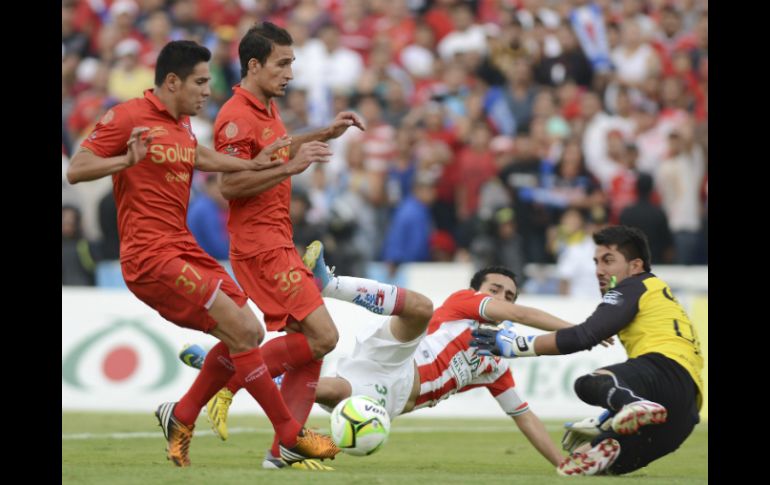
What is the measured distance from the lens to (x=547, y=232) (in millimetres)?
18188

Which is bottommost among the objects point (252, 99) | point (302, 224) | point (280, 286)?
point (302, 224)

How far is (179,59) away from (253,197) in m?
1.02

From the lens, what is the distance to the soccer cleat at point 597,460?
873 cm

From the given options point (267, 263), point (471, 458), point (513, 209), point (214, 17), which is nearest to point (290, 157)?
point (267, 263)

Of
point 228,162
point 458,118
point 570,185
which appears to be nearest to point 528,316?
point 228,162

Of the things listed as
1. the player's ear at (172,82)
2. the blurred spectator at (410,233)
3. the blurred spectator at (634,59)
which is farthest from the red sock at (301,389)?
the blurred spectator at (634,59)

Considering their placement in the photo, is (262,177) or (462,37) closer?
(262,177)

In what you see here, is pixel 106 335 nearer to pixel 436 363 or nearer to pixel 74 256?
pixel 74 256

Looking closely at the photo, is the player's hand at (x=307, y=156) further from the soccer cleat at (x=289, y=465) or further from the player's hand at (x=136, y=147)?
the soccer cleat at (x=289, y=465)

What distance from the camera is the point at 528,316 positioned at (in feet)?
30.8

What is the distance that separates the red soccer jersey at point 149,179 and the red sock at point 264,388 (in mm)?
856

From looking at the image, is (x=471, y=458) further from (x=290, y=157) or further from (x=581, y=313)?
(x=581, y=313)
